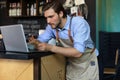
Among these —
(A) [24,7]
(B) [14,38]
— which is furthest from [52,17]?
(A) [24,7]

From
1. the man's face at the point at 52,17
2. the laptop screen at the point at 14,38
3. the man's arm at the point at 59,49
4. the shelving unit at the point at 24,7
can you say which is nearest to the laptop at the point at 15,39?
the laptop screen at the point at 14,38

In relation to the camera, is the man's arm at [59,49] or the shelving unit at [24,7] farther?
the shelving unit at [24,7]

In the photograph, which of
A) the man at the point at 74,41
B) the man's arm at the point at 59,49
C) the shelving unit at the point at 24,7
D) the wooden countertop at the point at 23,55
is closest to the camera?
the wooden countertop at the point at 23,55

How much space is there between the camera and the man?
6.58 ft

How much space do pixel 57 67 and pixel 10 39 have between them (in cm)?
43

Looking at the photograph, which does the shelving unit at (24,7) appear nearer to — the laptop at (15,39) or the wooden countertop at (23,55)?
the laptop at (15,39)

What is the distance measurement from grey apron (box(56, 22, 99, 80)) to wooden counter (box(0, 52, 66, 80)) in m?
0.19

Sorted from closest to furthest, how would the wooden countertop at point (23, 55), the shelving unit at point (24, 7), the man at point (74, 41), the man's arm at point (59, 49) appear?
1. the wooden countertop at point (23, 55)
2. the man's arm at point (59, 49)
3. the man at point (74, 41)
4. the shelving unit at point (24, 7)

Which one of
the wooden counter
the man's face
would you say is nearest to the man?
the man's face

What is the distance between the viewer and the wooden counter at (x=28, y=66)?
1735 mm

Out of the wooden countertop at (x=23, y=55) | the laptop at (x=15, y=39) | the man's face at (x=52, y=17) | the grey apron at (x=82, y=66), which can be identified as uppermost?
the man's face at (x=52, y=17)

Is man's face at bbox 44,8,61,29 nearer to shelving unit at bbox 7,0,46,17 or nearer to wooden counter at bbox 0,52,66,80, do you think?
wooden counter at bbox 0,52,66,80

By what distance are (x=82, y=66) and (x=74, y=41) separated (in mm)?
233

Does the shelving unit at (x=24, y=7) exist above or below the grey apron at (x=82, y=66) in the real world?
above
